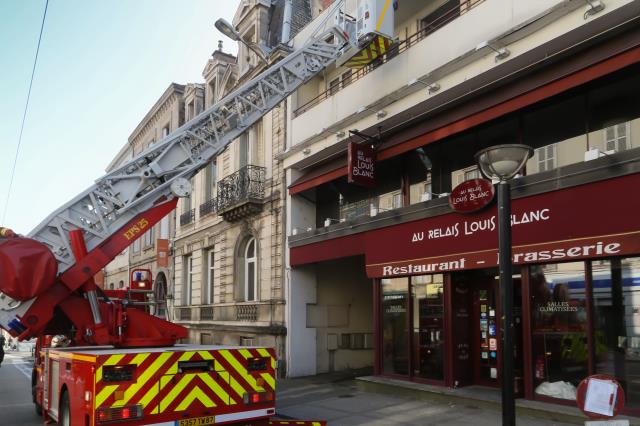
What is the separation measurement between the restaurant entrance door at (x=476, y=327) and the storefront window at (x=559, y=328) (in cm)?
137

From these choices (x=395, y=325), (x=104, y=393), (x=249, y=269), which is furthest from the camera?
(x=249, y=269)

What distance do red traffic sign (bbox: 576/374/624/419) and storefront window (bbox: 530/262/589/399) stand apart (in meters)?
4.65

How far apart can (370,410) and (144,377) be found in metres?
5.12

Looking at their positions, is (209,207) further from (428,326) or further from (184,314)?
(428,326)

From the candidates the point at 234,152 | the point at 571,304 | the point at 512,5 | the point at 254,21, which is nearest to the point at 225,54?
the point at 254,21

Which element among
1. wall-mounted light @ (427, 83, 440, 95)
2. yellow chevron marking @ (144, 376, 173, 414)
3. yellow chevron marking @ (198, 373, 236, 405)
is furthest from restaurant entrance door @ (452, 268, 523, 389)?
yellow chevron marking @ (144, 376, 173, 414)

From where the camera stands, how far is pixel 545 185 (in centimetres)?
998

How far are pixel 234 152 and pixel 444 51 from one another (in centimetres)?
1154

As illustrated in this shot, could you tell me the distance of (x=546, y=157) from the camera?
10.5 m

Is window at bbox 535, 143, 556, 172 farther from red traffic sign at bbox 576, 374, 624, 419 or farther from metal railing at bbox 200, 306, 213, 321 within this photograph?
metal railing at bbox 200, 306, 213, 321

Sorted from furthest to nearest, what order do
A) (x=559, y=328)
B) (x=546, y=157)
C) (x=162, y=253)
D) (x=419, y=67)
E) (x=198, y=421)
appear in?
(x=162, y=253), (x=419, y=67), (x=546, y=157), (x=559, y=328), (x=198, y=421)

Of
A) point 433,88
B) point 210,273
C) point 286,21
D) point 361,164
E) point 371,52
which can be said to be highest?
point 286,21

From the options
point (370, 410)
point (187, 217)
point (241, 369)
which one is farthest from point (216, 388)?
point (187, 217)

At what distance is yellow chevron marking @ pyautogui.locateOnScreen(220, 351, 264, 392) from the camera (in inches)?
324
